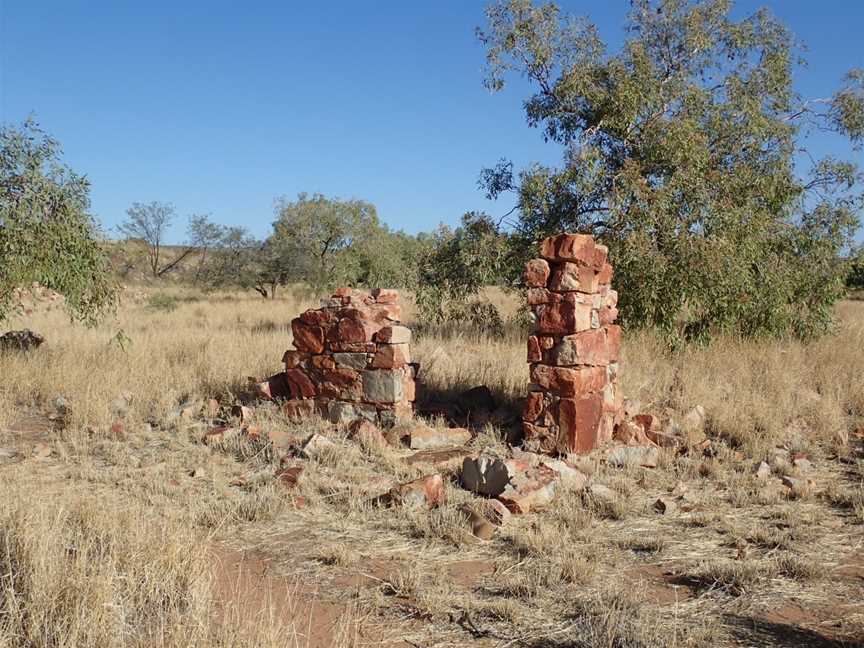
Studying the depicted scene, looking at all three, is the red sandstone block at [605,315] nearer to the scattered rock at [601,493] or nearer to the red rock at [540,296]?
the red rock at [540,296]

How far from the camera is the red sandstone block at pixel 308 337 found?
9.00m

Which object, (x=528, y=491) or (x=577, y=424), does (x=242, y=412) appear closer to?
(x=577, y=424)

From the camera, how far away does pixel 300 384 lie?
9.12 meters

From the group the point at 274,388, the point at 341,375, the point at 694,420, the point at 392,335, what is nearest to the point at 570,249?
the point at 392,335

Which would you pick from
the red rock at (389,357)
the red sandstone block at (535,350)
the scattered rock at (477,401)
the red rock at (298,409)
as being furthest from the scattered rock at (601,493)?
the red rock at (298,409)

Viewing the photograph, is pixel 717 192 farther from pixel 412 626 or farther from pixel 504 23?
pixel 412 626

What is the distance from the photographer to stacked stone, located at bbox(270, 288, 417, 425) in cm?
851

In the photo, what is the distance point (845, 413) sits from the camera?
8.81m

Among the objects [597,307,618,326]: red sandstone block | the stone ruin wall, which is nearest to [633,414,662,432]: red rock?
the stone ruin wall

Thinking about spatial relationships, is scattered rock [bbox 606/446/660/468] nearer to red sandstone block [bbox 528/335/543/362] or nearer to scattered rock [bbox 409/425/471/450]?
red sandstone block [bbox 528/335/543/362]

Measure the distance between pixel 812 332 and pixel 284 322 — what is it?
12.5 meters

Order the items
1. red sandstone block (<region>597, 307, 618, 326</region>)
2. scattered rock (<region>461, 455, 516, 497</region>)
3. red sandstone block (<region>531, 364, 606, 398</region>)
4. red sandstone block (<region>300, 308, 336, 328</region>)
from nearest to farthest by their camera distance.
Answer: scattered rock (<region>461, 455, 516, 497</region>)
red sandstone block (<region>531, 364, 606, 398</region>)
red sandstone block (<region>597, 307, 618, 326</region>)
red sandstone block (<region>300, 308, 336, 328</region>)

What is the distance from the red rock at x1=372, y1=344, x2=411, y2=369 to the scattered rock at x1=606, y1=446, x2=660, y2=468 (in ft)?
8.86

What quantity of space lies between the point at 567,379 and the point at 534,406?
0.50m
